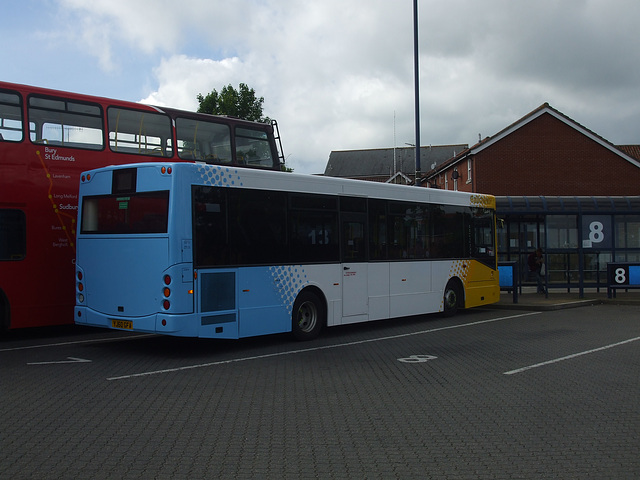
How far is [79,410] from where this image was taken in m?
6.92

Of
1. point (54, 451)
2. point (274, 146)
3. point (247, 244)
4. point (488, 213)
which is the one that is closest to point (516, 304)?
point (488, 213)

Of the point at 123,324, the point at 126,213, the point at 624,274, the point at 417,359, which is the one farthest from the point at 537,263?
the point at 123,324

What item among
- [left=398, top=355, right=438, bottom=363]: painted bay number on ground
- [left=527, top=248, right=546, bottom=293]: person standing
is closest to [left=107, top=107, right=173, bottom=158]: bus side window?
[left=398, top=355, right=438, bottom=363]: painted bay number on ground

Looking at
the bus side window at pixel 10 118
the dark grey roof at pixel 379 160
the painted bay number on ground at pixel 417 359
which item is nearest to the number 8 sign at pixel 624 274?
the painted bay number on ground at pixel 417 359

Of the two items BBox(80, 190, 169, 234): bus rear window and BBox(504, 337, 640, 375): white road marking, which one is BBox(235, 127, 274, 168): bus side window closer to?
BBox(80, 190, 169, 234): bus rear window

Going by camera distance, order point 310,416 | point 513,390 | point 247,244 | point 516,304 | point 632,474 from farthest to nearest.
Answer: point 516,304 < point 247,244 < point 513,390 < point 310,416 < point 632,474

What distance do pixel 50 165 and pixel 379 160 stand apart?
94.8m

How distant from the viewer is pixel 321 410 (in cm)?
698

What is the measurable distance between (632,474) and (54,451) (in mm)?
4440

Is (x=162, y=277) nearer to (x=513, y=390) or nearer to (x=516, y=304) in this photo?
(x=513, y=390)

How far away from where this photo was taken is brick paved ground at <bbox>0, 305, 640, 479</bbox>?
519 centimetres

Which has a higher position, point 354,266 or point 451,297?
point 354,266

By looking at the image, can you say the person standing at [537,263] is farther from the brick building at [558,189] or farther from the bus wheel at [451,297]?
the bus wheel at [451,297]

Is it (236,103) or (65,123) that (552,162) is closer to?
(236,103)
